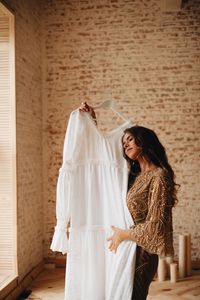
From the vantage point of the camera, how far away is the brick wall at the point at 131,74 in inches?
201

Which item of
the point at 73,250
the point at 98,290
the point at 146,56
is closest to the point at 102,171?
the point at 73,250

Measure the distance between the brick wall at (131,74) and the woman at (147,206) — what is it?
2915 mm

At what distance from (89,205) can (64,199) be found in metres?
0.19

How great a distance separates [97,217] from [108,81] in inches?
123

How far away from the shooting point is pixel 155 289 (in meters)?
4.23

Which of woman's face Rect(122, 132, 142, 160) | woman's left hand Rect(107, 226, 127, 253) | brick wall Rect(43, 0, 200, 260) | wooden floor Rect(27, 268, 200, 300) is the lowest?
wooden floor Rect(27, 268, 200, 300)

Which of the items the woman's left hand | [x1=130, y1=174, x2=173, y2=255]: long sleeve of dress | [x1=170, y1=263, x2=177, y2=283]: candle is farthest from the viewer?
[x1=170, y1=263, x2=177, y2=283]: candle

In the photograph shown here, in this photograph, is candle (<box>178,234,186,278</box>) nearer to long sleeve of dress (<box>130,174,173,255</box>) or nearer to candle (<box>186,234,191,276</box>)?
candle (<box>186,234,191,276</box>)

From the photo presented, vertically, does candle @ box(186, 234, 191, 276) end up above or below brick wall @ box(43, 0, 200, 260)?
below

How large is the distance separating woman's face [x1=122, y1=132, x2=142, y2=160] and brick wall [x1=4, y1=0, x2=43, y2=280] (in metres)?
2.18

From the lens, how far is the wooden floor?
400 cm

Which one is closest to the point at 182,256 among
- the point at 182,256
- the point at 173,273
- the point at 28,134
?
the point at 182,256

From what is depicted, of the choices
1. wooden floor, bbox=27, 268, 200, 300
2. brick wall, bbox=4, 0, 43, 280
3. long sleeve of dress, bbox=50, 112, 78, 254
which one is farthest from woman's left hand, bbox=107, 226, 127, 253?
brick wall, bbox=4, 0, 43, 280

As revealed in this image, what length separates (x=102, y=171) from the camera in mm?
2453
